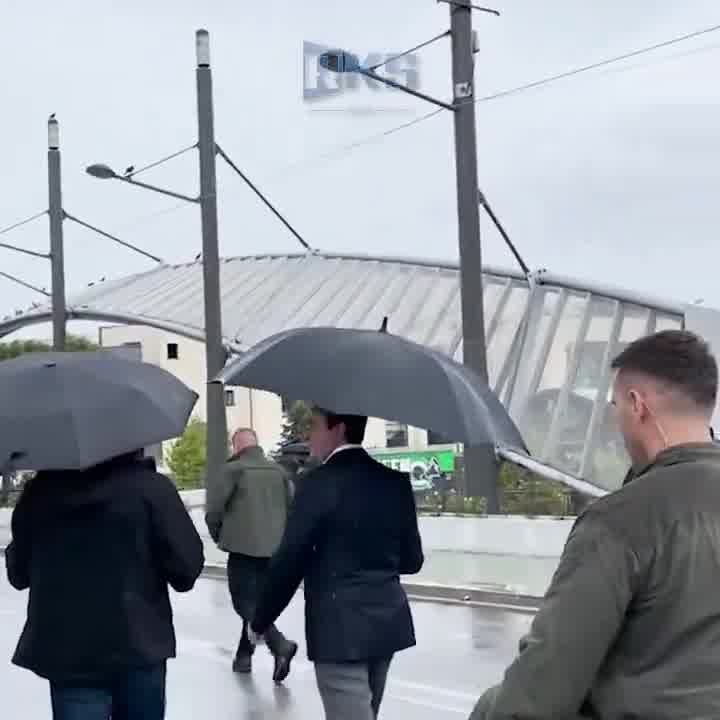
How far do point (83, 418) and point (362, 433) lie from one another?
101cm

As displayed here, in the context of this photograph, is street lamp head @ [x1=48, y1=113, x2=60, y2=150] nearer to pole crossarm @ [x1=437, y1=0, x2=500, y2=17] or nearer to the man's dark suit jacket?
pole crossarm @ [x1=437, y1=0, x2=500, y2=17]

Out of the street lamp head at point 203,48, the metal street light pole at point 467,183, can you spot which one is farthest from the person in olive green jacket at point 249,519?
the street lamp head at point 203,48

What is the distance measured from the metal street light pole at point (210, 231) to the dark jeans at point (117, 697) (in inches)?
618

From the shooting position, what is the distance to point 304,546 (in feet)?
15.9

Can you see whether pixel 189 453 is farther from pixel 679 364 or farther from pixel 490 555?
pixel 679 364

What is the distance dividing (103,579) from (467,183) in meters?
12.3

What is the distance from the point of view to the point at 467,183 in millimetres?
16484

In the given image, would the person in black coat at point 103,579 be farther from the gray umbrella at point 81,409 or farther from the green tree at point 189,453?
the green tree at point 189,453

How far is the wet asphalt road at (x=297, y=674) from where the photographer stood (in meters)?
8.62

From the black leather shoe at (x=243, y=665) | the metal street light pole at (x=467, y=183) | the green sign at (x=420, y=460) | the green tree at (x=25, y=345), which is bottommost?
the green sign at (x=420, y=460)

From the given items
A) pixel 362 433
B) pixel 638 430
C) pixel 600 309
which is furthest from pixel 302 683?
pixel 600 309

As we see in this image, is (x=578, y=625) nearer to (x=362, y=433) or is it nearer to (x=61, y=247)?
(x=362, y=433)

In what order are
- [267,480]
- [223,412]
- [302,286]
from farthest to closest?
[302,286] < [223,412] < [267,480]

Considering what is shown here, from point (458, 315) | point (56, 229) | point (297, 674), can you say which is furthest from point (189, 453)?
point (297, 674)
